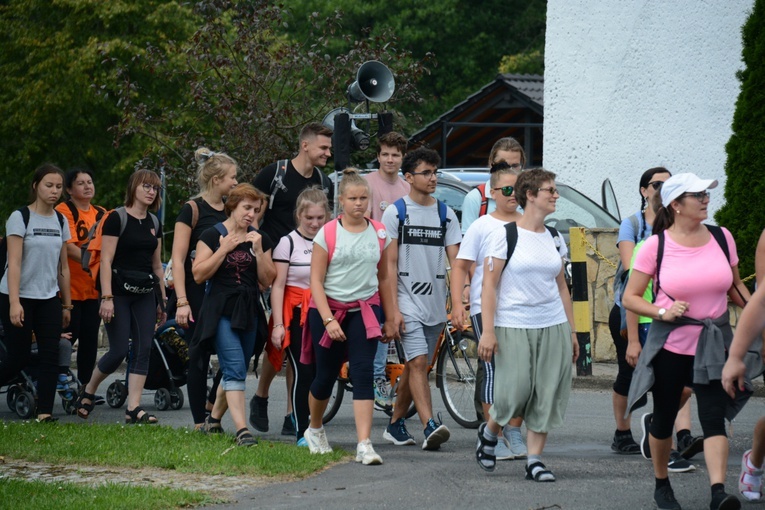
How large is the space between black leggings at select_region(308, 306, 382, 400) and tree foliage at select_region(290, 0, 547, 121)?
40.0 m

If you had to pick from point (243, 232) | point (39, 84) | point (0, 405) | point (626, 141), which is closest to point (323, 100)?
point (626, 141)

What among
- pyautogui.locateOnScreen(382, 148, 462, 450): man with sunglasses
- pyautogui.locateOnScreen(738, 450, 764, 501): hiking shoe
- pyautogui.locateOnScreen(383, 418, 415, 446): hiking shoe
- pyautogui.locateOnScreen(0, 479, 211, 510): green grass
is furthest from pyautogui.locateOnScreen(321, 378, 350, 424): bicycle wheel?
pyautogui.locateOnScreen(738, 450, 764, 501): hiking shoe

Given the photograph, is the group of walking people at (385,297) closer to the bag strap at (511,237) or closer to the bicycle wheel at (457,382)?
the bag strap at (511,237)

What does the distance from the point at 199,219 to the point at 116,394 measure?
2.90 meters

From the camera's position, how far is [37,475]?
7.60 m

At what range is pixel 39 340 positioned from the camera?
10.0 m

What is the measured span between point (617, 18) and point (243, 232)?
1252cm

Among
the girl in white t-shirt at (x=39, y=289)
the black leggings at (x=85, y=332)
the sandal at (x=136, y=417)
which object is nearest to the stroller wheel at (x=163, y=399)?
the black leggings at (x=85, y=332)

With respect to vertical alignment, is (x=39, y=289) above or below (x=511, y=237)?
below

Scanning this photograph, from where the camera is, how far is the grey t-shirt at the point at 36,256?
32.4 feet

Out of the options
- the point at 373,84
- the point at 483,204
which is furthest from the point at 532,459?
the point at 373,84

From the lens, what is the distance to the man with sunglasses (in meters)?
8.81

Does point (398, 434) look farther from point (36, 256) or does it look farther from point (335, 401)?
point (36, 256)

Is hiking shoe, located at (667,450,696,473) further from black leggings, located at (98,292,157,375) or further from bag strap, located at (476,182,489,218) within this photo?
black leggings, located at (98,292,157,375)
